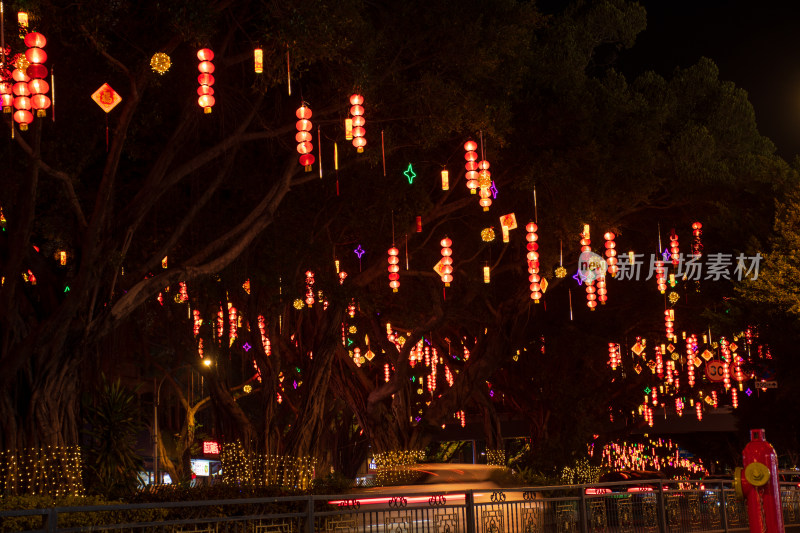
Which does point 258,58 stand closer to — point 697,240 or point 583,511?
point 583,511

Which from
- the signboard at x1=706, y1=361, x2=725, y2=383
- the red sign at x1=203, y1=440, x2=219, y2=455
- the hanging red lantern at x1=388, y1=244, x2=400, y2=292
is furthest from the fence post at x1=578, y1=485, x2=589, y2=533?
the red sign at x1=203, y1=440, x2=219, y2=455

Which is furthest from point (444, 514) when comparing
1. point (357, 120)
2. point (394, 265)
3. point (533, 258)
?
point (533, 258)

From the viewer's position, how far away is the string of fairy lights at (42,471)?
533 inches

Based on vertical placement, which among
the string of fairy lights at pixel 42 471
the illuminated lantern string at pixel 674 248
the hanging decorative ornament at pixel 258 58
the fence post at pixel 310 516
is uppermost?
the hanging decorative ornament at pixel 258 58

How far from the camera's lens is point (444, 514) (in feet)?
36.1

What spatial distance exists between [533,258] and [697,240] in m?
6.44

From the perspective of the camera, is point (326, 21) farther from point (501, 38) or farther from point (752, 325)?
point (752, 325)

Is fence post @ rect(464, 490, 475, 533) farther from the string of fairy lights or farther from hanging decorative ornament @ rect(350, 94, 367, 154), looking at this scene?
hanging decorative ornament @ rect(350, 94, 367, 154)

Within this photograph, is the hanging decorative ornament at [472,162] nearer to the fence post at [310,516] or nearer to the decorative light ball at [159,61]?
the decorative light ball at [159,61]

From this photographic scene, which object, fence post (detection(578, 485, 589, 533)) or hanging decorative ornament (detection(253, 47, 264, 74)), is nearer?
fence post (detection(578, 485, 589, 533))

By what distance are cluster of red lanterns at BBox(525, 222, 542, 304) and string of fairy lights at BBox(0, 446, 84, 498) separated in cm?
1182

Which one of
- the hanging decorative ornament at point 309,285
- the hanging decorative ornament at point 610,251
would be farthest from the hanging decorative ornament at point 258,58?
the hanging decorative ornament at point 610,251

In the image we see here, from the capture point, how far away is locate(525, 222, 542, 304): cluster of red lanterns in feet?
72.5

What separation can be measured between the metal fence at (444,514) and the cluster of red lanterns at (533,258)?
25.6 feet
